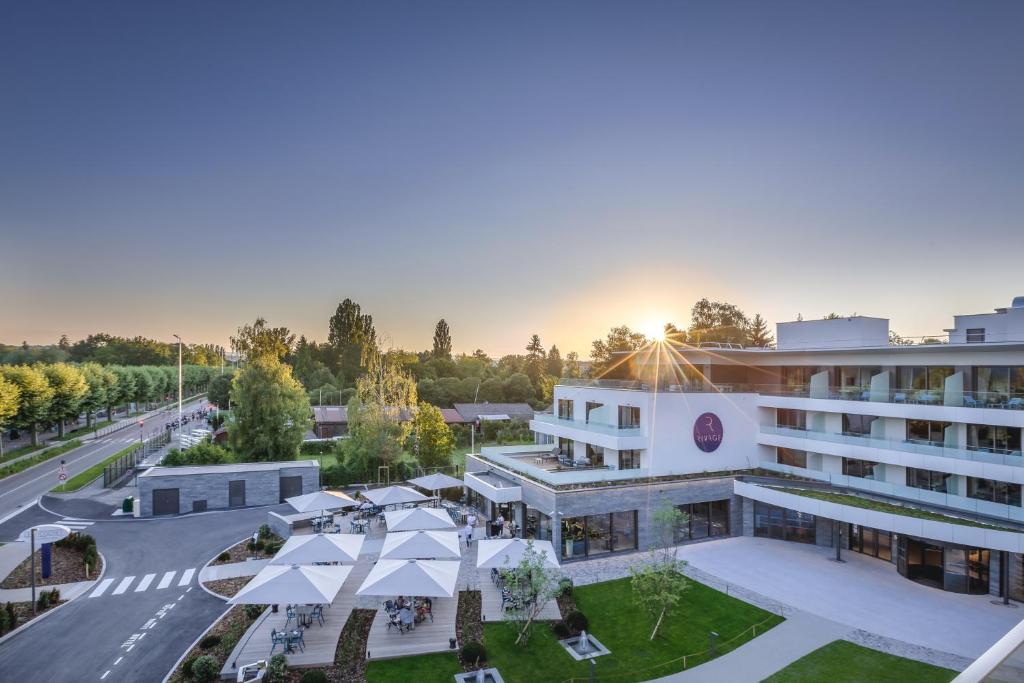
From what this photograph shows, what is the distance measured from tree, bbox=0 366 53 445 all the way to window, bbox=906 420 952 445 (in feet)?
232

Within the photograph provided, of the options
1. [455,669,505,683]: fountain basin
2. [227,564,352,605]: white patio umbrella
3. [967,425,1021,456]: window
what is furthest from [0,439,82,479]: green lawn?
[967,425,1021,456]: window

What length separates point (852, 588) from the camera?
24.2 m

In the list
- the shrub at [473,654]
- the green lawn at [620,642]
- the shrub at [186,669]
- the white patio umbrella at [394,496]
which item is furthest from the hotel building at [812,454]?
the shrub at [186,669]

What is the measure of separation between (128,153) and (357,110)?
12.4 metres

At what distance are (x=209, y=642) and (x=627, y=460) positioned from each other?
22682 millimetres

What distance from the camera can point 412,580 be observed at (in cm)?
2003

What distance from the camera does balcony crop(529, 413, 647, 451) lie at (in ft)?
106

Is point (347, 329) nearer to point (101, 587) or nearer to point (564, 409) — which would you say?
point (564, 409)

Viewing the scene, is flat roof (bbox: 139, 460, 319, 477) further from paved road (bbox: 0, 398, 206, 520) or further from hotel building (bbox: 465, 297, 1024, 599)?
hotel building (bbox: 465, 297, 1024, 599)

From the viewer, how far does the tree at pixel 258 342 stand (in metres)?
46.8

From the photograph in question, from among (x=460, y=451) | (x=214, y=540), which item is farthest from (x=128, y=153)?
(x=460, y=451)

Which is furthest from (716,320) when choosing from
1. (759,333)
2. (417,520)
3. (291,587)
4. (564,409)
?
(291,587)

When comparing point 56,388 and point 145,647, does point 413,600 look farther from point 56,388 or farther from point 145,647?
point 56,388

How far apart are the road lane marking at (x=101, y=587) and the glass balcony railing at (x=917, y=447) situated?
36268 millimetres
